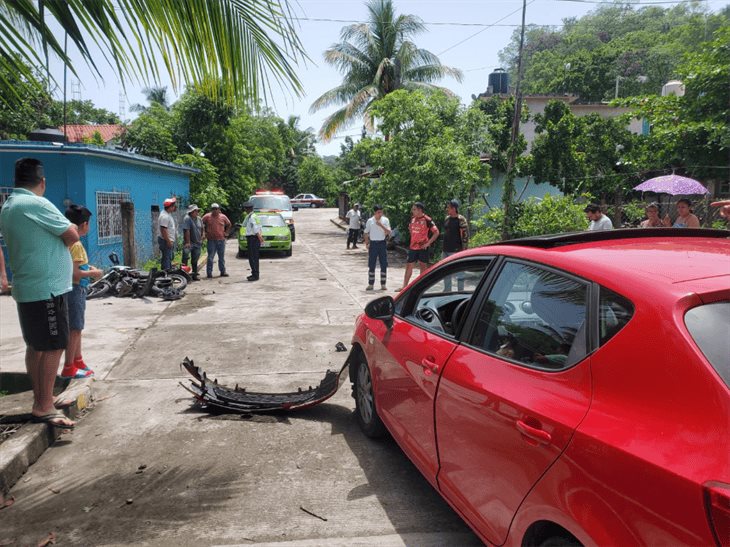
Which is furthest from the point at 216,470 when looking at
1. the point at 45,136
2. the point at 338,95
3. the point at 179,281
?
the point at 338,95

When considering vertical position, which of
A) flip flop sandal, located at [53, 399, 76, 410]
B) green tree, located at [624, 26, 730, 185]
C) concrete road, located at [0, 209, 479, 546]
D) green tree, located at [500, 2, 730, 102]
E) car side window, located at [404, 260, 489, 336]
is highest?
green tree, located at [500, 2, 730, 102]

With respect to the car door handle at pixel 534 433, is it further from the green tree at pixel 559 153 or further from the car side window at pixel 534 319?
the green tree at pixel 559 153

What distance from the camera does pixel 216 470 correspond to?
3990 mm

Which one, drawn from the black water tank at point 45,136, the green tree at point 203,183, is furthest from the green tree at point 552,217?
the green tree at point 203,183

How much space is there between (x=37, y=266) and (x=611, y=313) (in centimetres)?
390

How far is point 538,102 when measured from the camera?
30562 mm

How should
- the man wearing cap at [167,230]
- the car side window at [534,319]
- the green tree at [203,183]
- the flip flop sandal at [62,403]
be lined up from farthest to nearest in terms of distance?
1. the green tree at [203,183]
2. the man wearing cap at [167,230]
3. the flip flop sandal at [62,403]
4. the car side window at [534,319]

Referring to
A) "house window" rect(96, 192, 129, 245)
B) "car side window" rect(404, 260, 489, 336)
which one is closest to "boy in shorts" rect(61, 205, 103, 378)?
"car side window" rect(404, 260, 489, 336)

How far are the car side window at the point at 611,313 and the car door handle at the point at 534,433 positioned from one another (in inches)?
15.2

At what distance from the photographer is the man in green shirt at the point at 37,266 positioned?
168 inches

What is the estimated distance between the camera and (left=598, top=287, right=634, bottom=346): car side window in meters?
2.11

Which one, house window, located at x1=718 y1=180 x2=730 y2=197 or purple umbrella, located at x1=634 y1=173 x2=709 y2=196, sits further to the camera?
house window, located at x1=718 y1=180 x2=730 y2=197

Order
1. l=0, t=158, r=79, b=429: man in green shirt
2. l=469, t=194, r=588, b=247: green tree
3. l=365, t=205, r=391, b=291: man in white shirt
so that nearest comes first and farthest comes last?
l=0, t=158, r=79, b=429: man in green shirt
l=365, t=205, r=391, b=291: man in white shirt
l=469, t=194, r=588, b=247: green tree

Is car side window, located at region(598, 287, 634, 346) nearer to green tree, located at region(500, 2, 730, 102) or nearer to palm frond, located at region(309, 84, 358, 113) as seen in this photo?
palm frond, located at region(309, 84, 358, 113)
